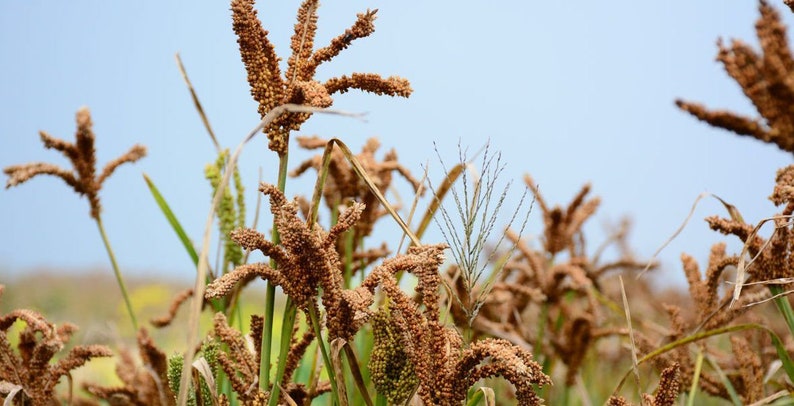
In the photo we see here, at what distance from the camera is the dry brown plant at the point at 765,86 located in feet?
4.41

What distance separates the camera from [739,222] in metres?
1.64

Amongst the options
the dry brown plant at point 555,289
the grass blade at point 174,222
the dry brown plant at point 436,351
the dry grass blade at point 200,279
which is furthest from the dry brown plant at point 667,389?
the dry brown plant at point 555,289

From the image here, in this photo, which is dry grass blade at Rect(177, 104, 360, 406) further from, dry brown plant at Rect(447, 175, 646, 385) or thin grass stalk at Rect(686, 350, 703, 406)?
dry brown plant at Rect(447, 175, 646, 385)

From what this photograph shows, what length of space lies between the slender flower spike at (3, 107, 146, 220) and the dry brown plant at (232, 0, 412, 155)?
46.4 inches

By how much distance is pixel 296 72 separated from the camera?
1.33 meters

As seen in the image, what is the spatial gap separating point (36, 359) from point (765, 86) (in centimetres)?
155

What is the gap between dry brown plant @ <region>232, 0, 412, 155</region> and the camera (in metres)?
1.28

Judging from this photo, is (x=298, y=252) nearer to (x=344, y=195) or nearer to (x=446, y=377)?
(x=446, y=377)

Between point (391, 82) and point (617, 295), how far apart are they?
446cm

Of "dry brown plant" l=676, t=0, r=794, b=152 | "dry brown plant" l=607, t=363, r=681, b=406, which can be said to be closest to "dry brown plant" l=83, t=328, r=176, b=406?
"dry brown plant" l=607, t=363, r=681, b=406

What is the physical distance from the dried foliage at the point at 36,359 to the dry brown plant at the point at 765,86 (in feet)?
4.37

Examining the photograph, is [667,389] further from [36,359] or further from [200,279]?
[36,359]

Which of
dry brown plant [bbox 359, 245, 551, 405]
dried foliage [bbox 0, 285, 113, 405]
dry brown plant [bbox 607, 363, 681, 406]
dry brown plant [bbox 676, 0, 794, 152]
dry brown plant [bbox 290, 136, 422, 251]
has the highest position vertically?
dry brown plant [bbox 290, 136, 422, 251]

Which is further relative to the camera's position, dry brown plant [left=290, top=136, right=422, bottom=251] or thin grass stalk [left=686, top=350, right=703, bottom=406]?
dry brown plant [left=290, top=136, right=422, bottom=251]
